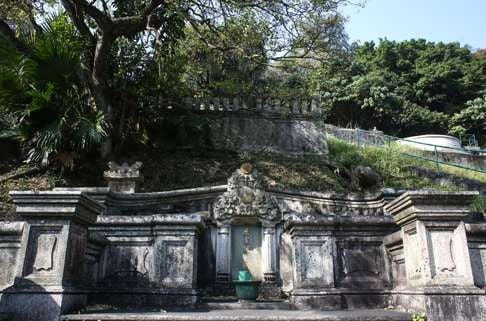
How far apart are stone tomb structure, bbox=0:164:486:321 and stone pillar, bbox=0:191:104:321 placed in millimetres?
12

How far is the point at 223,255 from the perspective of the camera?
7602mm

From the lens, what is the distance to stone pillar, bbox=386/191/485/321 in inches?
178

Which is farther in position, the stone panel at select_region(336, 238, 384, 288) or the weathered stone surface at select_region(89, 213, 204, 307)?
the stone panel at select_region(336, 238, 384, 288)

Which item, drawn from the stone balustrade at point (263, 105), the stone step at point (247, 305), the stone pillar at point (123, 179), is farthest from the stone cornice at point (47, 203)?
the stone balustrade at point (263, 105)

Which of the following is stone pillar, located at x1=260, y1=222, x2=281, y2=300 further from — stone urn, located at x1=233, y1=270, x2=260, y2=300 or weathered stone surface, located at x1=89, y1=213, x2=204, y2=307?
weathered stone surface, located at x1=89, y1=213, x2=204, y2=307

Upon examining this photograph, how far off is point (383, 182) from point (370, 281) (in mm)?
8206

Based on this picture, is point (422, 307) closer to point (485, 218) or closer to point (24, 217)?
point (24, 217)

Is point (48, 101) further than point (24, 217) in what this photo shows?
Yes

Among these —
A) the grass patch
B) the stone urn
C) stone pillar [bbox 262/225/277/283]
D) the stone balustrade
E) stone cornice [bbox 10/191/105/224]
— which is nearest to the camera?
stone cornice [bbox 10/191/105/224]

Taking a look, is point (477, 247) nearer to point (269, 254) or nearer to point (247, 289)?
point (247, 289)

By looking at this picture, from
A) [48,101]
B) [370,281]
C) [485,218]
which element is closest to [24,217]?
[370,281]

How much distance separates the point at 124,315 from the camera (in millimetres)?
4418

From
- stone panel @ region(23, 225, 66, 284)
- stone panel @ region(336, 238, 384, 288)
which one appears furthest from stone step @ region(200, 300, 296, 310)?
stone panel @ region(23, 225, 66, 284)

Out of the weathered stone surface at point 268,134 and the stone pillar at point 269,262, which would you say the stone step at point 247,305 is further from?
the weathered stone surface at point 268,134
